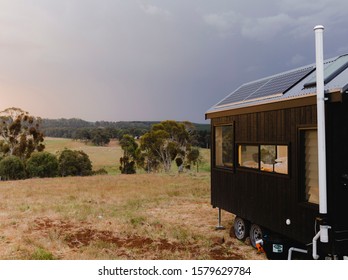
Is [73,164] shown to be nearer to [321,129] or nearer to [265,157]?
[265,157]

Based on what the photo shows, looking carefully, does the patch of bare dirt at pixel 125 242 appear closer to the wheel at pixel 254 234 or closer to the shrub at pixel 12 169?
the wheel at pixel 254 234

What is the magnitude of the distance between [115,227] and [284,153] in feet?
21.7

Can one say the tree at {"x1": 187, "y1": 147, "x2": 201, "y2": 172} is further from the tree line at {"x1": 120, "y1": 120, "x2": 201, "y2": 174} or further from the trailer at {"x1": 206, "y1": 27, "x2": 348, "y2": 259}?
the trailer at {"x1": 206, "y1": 27, "x2": 348, "y2": 259}

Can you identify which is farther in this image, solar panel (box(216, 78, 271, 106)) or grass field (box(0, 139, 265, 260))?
solar panel (box(216, 78, 271, 106))

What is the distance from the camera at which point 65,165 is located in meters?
40.2

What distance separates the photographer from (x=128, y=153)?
48.4 m

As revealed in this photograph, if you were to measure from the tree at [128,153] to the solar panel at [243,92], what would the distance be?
37287mm

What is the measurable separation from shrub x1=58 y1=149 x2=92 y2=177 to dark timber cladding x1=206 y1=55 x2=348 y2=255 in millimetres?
32234

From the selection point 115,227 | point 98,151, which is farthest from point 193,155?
point 115,227

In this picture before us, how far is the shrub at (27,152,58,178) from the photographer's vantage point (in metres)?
37.4

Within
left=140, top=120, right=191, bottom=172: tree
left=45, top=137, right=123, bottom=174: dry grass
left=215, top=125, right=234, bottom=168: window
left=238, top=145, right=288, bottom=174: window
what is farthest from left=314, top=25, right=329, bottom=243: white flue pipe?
left=45, top=137, right=123, bottom=174: dry grass

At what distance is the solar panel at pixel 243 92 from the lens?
9.97 meters

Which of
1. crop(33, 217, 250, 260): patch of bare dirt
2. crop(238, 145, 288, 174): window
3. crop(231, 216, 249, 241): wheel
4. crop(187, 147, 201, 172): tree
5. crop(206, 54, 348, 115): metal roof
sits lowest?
crop(33, 217, 250, 260): patch of bare dirt
